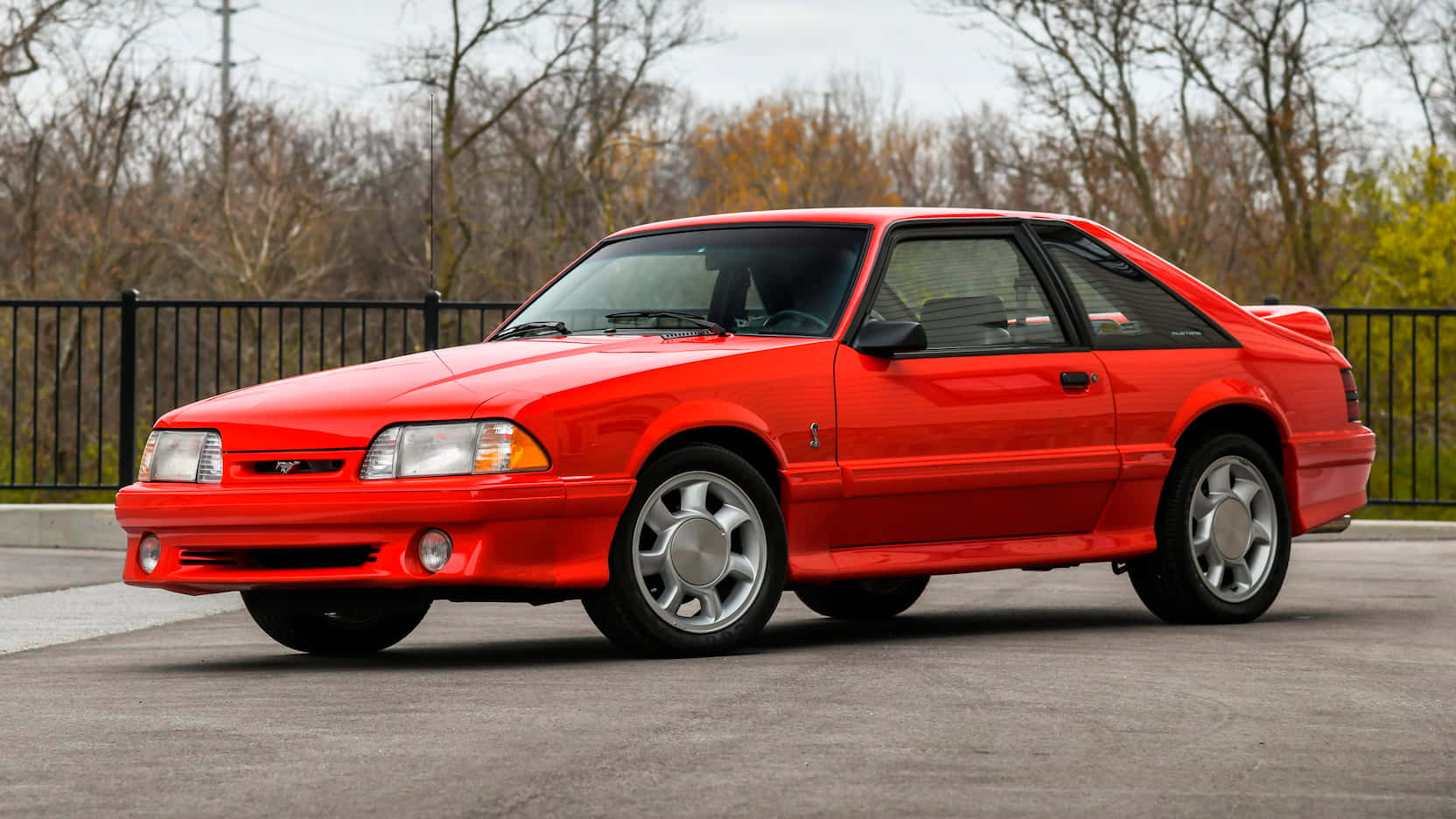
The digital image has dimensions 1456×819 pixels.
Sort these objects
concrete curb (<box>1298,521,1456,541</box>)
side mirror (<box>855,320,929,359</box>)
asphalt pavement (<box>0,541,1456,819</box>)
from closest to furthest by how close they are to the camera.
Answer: asphalt pavement (<box>0,541,1456,819</box>), side mirror (<box>855,320,929,359</box>), concrete curb (<box>1298,521,1456,541</box>)

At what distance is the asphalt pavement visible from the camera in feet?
15.0

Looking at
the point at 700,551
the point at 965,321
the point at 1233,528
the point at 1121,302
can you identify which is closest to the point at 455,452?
the point at 700,551

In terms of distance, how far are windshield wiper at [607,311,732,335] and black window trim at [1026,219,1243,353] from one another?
1.49 metres

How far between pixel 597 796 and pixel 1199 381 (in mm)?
4568

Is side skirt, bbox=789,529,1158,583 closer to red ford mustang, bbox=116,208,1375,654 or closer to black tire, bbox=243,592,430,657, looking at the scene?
red ford mustang, bbox=116,208,1375,654

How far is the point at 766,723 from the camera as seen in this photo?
5.58m

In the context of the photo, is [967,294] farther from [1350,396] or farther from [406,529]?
[406,529]

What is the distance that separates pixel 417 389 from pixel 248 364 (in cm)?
2287

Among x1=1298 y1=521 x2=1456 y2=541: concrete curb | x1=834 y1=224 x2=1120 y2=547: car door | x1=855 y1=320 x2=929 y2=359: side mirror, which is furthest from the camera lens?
x1=1298 y1=521 x2=1456 y2=541: concrete curb

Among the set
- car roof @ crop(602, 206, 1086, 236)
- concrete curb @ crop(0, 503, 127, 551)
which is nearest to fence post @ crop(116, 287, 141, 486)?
concrete curb @ crop(0, 503, 127, 551)

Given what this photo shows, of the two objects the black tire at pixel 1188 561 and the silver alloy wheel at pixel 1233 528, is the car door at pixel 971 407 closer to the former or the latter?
the black tire at pixel 1188 561

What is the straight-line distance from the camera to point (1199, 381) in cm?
845

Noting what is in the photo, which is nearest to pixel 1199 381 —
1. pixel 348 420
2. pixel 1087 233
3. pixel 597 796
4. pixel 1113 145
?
pixel 1087 233

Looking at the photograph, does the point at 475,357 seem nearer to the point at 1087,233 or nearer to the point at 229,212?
the point at 1087,233
